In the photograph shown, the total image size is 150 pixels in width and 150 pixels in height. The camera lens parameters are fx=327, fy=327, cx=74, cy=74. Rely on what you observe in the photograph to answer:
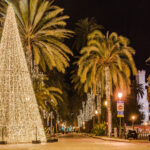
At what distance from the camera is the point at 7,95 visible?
26.5 metres

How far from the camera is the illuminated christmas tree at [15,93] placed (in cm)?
2477

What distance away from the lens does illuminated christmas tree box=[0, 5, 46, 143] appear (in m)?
24.8

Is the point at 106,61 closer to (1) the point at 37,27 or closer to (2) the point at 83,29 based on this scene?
(1) the point at 37,27

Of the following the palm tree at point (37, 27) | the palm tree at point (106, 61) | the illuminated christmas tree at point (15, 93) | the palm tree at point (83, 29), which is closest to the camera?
the illuminated christmas tree at point (15, 93)

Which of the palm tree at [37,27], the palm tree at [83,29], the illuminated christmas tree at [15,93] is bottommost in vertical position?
the illuminated christmas tree at [15,93]

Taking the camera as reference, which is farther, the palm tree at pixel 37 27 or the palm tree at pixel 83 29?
the palm tree at pixel 83 29

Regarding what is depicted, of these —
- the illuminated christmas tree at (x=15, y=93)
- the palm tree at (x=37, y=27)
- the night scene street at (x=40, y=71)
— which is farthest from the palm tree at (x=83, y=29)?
the illuminated christmas tree at (x=15, y=93)

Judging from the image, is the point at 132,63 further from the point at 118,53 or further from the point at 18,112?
the point at 18,112

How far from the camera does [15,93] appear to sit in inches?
1014

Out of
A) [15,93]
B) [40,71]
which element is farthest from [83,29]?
[15,93]

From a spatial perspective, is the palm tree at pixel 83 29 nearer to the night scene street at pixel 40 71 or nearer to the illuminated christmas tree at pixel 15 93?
the night scene street at pixel 40 71

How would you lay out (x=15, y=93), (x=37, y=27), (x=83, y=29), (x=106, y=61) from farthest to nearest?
(x=83, y=29) < (x=106, y=61) < (x=37, y=27) < (x=15, y=93)

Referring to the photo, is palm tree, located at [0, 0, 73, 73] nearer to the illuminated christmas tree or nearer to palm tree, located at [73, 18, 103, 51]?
the illuminated christmas tree

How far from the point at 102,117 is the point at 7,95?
3754 centimetres
